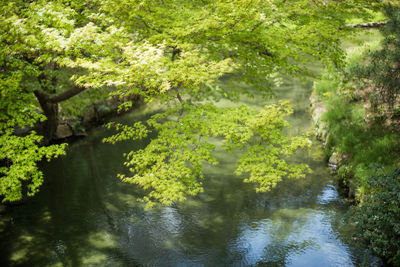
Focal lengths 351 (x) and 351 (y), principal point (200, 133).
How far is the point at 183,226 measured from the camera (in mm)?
8305

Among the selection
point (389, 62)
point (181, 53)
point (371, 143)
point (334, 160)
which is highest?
point (181, 53)

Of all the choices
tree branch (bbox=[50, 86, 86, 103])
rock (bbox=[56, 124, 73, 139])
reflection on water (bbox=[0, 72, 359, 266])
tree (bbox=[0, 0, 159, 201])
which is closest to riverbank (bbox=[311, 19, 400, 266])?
reflection on water (bbox=[0, 72, 359, 266])

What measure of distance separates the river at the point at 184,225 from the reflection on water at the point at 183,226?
0.07 feet

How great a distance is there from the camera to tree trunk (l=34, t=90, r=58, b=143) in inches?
389

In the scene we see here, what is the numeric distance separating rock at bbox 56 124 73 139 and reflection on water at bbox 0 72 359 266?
259 centimetres

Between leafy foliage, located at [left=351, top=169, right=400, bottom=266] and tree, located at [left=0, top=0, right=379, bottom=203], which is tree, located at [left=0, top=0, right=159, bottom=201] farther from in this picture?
leafy foliage, located at [left=351, top=169, right=400, bottom=266]

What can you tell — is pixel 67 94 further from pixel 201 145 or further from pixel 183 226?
pixel 201 145

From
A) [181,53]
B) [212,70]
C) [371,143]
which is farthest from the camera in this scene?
[371,143]

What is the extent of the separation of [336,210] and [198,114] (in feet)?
14.8

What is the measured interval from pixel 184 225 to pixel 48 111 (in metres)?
5.55

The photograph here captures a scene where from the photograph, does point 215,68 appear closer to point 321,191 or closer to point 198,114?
point 198,114

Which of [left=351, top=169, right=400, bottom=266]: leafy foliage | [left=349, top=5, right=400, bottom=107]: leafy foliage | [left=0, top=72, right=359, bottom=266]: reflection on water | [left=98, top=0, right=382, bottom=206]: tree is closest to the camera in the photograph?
[left=351, top=169, right=400, bottom=266]: leafy foliage

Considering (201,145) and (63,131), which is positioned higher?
(201,145)

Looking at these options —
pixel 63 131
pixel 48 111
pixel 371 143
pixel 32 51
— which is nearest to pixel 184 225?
pixel 32 51
